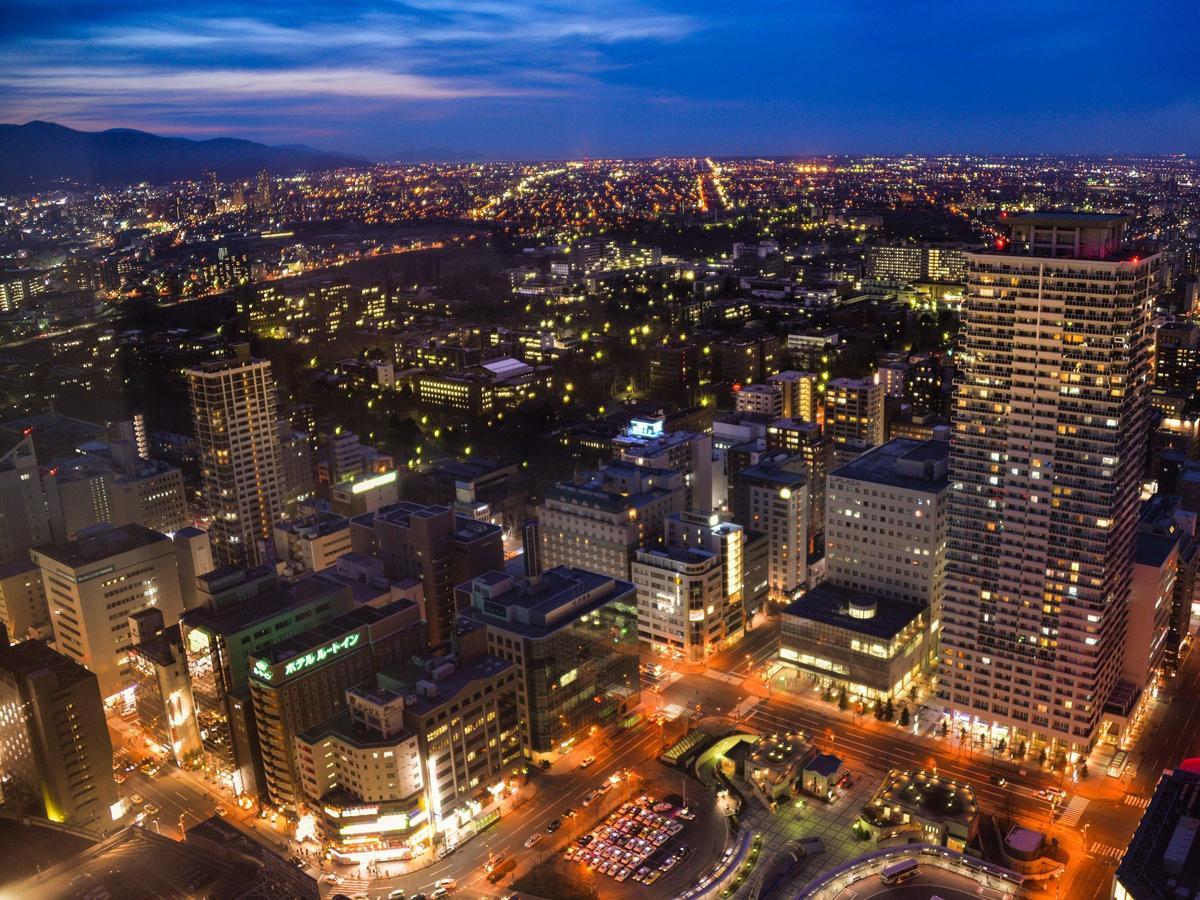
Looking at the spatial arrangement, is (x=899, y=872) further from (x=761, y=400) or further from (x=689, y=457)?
(x=761, y=400)

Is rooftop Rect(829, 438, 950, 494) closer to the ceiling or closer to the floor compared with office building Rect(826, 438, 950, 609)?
closer to the ceiling

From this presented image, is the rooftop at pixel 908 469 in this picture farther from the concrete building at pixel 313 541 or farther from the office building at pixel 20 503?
the office building at pixel 20 503

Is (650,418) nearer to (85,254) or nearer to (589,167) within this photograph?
(85,254)

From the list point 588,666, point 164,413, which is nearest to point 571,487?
point 588,666

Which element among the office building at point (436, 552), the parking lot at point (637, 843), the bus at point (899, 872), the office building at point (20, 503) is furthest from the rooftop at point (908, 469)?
the office building at point (20, 503)

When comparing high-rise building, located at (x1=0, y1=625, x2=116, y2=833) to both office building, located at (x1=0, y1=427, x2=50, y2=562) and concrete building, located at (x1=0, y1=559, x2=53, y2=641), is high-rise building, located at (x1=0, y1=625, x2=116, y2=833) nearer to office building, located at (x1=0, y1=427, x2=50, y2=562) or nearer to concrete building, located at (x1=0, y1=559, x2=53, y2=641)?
concrete building, located at (x1=0, y1=559, x2=53, y2=641)

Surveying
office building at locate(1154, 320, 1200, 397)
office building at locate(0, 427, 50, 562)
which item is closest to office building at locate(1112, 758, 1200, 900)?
office building at locate(0, 427, 50, 562)
